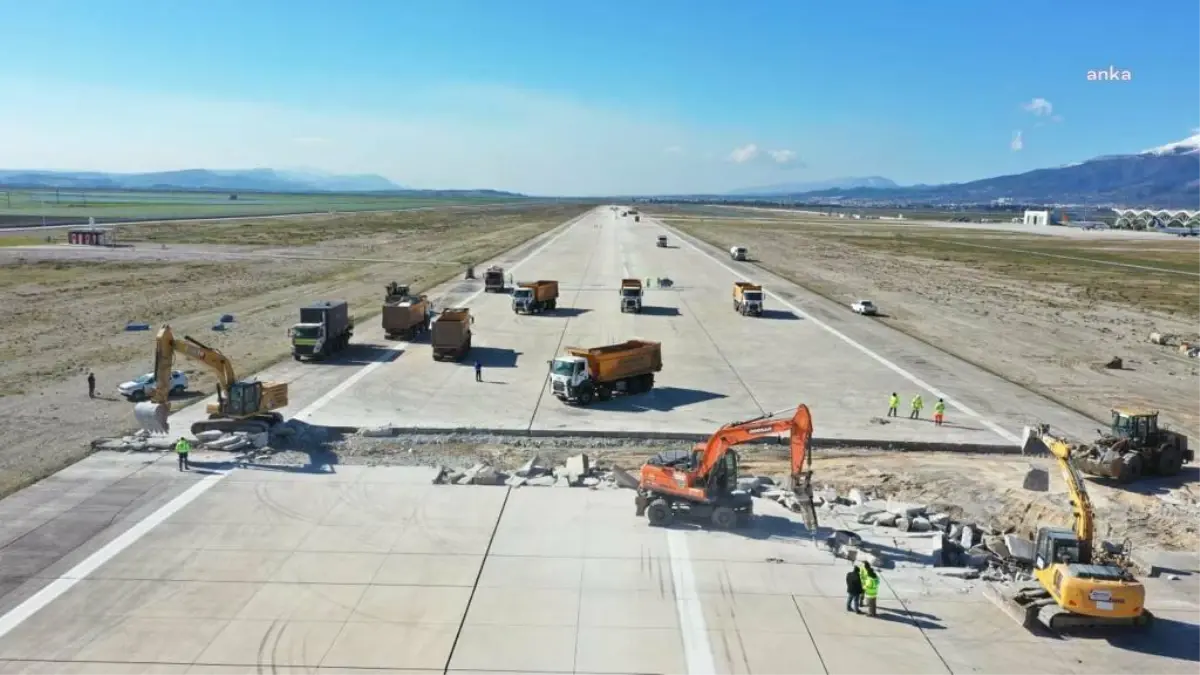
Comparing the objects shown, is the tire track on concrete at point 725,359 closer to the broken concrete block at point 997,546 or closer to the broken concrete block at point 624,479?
the broken concrete block at point 624,479

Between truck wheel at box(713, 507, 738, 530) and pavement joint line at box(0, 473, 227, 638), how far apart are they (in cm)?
1491

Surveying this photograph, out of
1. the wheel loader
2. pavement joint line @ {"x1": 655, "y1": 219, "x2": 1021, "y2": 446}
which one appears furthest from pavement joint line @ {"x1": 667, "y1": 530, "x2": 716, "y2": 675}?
pavement joint line @ {"x1": 655, "y1": 219, "x2": 1021, "y2": 446}

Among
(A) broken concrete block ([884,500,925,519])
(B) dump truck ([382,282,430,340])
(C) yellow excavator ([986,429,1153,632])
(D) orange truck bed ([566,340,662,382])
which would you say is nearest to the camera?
(C) yellow excavator ([986,429,1153,632])

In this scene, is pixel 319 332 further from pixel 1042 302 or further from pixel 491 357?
pixel 1042 302

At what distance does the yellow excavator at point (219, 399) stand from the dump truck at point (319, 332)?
1180 centimetres

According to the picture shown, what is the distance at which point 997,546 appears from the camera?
21922 mm

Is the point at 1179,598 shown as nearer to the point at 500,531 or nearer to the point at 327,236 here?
the point at 500,531

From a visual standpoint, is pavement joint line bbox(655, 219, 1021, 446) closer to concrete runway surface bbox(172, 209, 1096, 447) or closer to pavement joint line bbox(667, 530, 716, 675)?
concrete runway surface bbox(172, 209, 1096, 447)

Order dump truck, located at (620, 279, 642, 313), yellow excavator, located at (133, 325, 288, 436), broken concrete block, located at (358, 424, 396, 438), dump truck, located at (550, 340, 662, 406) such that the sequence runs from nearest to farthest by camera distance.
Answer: yellow excavator, located at (133, 325, 288, 436)
broken concrete block, located at (358, 424, 396, 438)
dump truck, located at (550, 340, 662, 406)
dump truck, located at (620, 279, 642, 313)

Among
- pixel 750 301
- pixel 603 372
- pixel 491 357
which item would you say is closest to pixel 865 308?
pixel 750 301

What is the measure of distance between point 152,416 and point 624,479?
16.0 metres

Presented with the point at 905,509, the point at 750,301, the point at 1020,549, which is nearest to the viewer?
the point at 1020,549

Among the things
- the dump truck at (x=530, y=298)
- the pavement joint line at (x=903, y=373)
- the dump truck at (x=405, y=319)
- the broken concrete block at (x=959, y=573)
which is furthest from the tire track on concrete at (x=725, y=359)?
Result: the dump truck at (x=405, y=319)

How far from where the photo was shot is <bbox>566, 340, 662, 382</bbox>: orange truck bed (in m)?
36.6
